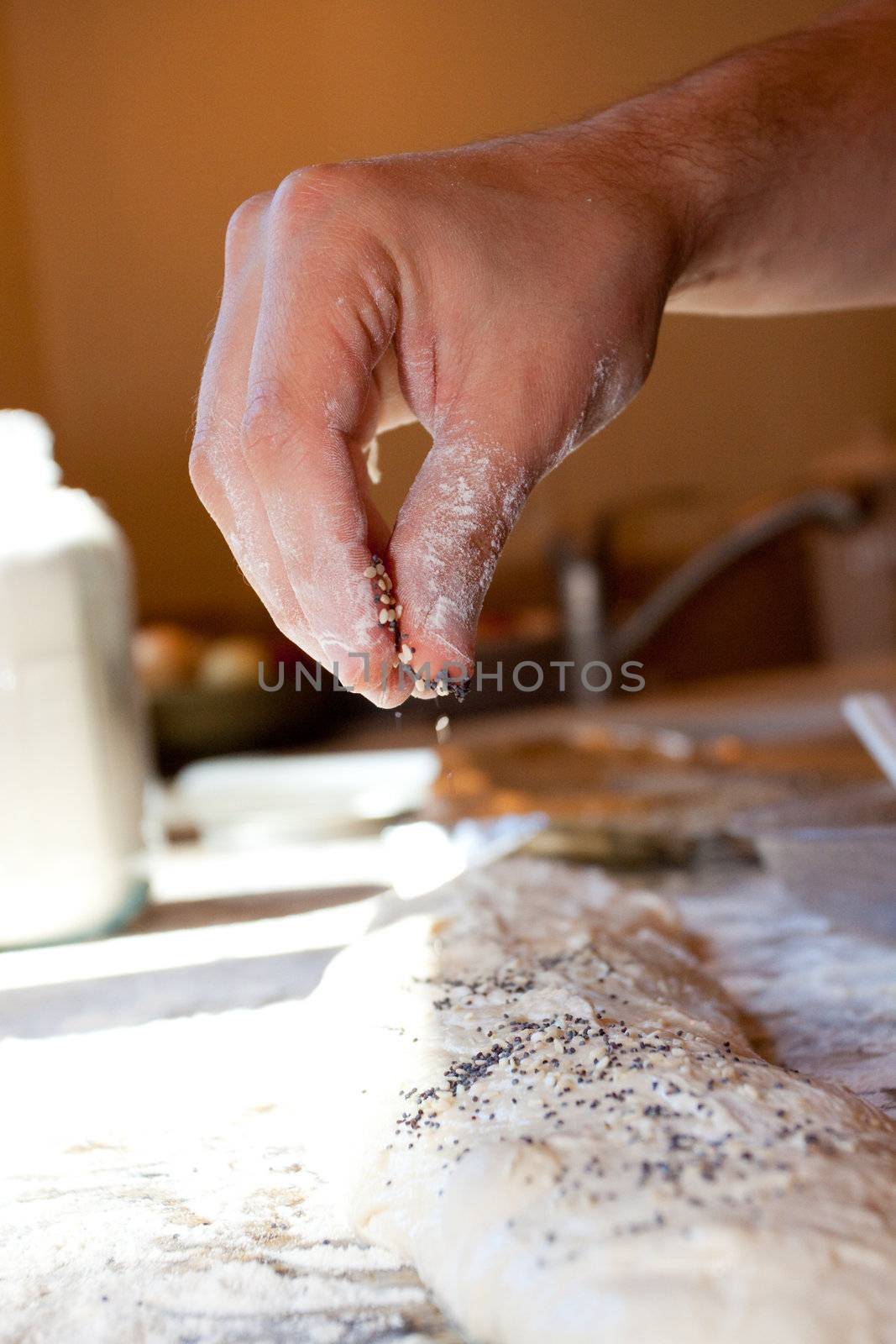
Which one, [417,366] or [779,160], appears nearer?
[417,366]

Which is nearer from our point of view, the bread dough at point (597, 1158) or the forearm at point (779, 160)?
the bread dough at point (597, 1158)

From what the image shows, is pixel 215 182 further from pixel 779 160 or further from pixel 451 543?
pixel 451 543

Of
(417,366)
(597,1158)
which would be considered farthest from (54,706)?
(597,1158)

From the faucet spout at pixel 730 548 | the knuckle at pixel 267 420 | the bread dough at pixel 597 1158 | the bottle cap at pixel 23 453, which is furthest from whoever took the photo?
the faucet spout at pixel 730 548

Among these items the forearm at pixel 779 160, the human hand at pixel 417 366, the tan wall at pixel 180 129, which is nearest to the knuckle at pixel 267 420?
the human hand at pixel 417 366

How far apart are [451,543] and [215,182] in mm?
3212

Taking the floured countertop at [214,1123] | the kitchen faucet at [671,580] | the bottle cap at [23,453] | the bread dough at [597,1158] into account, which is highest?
the bottle cap at [23,453]

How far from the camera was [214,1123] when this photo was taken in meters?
0.66

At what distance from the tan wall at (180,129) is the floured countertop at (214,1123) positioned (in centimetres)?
275

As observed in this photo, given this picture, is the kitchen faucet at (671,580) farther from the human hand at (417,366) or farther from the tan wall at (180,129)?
the human hand at (417,366)

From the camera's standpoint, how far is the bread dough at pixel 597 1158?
39cm

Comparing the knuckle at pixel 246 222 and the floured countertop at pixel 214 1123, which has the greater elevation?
the knuckle at pixel 246 222

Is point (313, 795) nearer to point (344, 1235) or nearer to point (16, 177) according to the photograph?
point (344, 1235)

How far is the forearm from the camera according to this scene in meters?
0.72
